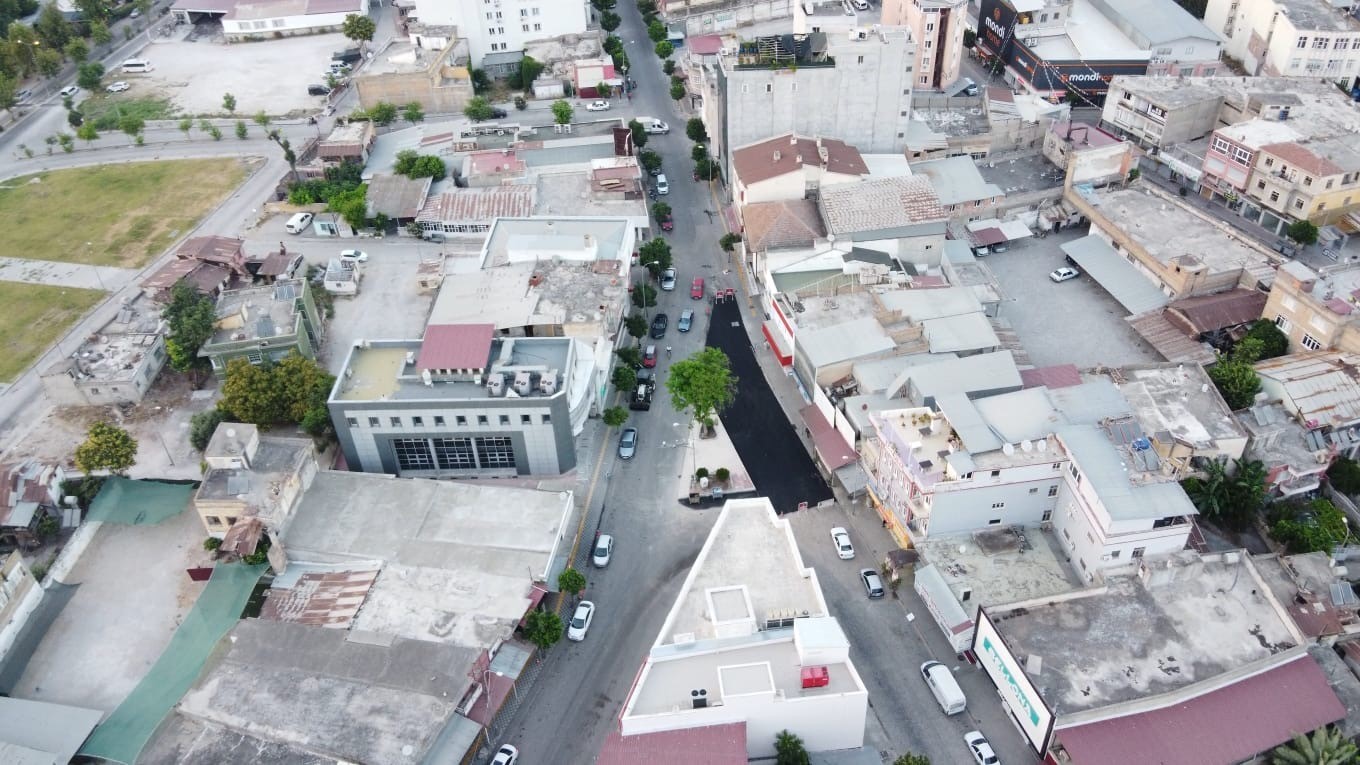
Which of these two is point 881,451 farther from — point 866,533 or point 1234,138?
point 1234,138

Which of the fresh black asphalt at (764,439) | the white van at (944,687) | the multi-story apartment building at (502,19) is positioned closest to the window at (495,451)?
the fresh black asphalt at (764,439)

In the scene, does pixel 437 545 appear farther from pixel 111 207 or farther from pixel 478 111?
pixel 111 207

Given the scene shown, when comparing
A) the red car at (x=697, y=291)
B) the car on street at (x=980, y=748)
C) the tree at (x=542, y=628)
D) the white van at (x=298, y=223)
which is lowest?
the car on street at (x=980, y=748)

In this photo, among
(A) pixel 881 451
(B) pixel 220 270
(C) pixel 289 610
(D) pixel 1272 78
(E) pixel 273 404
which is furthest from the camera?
(D) pixel 1272 78

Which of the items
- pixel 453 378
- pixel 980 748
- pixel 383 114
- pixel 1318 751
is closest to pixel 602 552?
pixel 453 378

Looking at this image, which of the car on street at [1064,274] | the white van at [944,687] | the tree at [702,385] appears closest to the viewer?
the white van at [944,687]

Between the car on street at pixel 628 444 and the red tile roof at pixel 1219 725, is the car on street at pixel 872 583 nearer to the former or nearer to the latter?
the red tile roof at pixel 1219 725

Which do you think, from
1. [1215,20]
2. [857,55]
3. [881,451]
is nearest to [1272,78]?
[1215,20]
